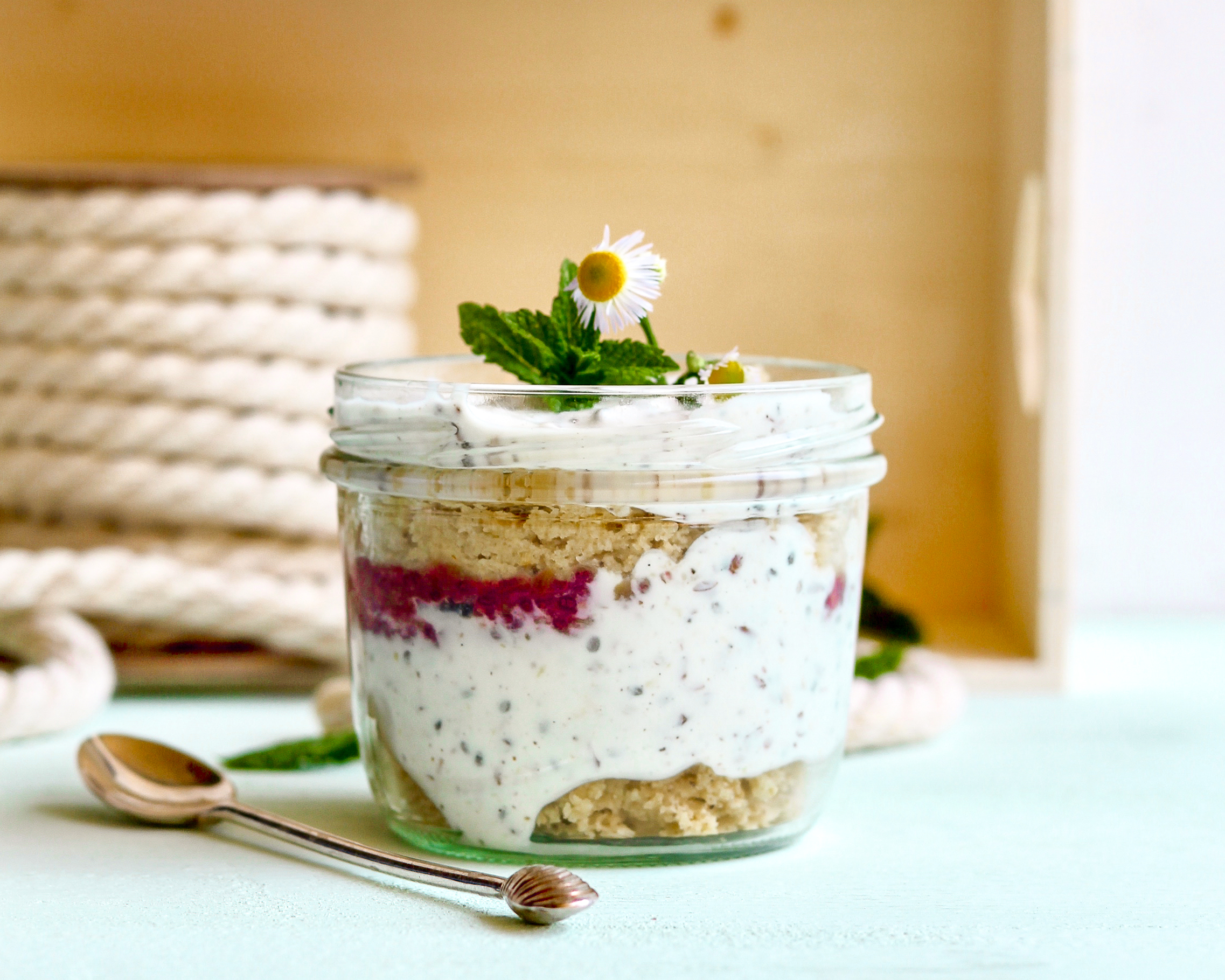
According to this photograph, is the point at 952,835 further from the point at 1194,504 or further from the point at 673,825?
the point at 1194,504

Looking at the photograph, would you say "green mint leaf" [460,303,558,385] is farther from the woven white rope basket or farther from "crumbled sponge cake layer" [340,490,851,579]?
the woven white rope basket

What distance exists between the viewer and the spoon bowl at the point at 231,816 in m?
0.42

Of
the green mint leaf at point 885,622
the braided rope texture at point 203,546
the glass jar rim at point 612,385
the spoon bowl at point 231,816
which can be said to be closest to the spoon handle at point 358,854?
the spoon bowl at point 231,816

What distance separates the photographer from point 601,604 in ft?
1.45

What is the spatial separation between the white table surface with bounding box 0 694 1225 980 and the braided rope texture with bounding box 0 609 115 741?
3 cm

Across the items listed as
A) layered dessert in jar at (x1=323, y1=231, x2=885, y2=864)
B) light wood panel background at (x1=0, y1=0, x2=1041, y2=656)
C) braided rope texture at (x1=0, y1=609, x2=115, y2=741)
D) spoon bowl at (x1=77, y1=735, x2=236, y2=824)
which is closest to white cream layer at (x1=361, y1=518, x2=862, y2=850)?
layered dessert in jar at (x1=323, y1=231, x2=885, y2=864)

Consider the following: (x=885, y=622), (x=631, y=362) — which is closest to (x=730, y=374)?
(x=631, y=362)

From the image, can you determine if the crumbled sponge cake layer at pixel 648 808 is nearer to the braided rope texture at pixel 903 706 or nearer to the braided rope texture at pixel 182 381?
the braided rope texture at pixel 903 706

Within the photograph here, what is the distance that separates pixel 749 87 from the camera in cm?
90

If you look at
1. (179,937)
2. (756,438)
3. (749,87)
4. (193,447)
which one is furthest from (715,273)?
(179,937)

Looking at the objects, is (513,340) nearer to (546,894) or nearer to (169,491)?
(546,894)

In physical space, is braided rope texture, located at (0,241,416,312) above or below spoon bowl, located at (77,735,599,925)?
above

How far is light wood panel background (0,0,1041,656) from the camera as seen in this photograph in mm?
895

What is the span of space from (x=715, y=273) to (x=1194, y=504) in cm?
37
